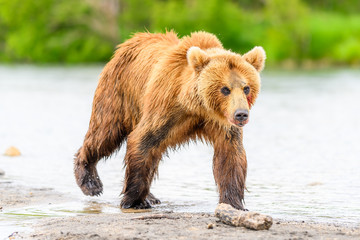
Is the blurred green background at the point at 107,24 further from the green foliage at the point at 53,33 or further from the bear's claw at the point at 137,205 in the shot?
the bear's claw at the point at 137,205

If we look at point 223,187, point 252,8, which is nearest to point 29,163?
point 223,187

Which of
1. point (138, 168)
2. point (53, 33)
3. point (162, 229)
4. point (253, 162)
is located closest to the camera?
point (162, 229)

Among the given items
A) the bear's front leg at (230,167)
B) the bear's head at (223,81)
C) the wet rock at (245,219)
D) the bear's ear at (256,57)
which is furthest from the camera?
the bear's front leg at (230,167)

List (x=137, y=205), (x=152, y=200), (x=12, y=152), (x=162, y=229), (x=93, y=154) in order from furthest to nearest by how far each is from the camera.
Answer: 1. (x=12, y=152)
2. (x=93, y=154)
3. (x=152, y=200)
4. (x=137, y=205)
5. (x=162, y=229)

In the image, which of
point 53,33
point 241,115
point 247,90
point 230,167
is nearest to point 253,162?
point 230,167

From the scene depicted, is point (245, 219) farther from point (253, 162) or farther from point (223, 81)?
point (253, 162)

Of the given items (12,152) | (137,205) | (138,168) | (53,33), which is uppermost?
(53,33)

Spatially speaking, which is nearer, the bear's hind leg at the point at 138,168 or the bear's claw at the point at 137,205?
the bear's hind leg at the point at 138,168

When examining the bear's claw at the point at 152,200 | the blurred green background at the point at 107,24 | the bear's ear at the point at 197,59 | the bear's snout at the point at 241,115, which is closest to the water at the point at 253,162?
the bear's claw at the point at 152,200

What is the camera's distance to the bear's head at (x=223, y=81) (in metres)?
5.72

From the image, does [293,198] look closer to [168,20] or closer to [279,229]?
[279,229]

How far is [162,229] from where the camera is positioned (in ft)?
17.5

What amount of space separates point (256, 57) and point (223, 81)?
44 cm

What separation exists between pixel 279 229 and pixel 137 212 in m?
1.59
